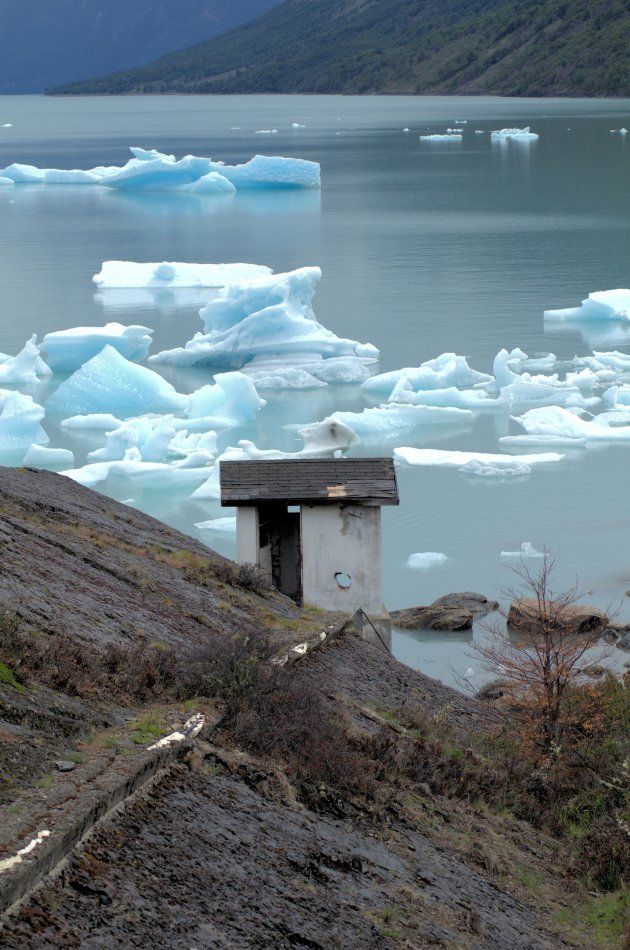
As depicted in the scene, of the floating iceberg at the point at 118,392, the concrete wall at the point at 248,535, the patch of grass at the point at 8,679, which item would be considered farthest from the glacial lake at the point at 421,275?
the patch of grass at the point at 8,679

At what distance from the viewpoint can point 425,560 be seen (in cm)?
1759

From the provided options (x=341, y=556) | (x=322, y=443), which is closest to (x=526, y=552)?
(x=322, y=443)

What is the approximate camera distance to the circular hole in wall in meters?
12.6

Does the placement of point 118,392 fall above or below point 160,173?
below

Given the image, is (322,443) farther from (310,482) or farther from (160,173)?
(160,173)

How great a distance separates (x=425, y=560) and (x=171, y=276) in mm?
23352

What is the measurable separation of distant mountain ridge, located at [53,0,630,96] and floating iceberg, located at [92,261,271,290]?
3768 inches

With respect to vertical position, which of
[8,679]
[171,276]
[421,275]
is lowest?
[421,275]

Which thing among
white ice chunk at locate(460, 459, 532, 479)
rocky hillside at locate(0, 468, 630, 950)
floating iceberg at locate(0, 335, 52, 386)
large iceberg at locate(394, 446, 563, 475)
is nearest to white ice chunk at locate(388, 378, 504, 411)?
large iceberg at locate(394, 446, 563, 475)

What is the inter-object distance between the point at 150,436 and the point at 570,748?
13248 millimetres

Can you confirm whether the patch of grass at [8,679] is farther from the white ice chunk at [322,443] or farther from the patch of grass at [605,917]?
the white ice chunk at [322,443]

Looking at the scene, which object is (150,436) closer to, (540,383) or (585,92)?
(540,383)

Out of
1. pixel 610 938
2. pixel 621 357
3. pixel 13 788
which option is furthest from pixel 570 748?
pixel 621 357

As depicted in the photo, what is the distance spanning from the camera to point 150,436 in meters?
21.5
